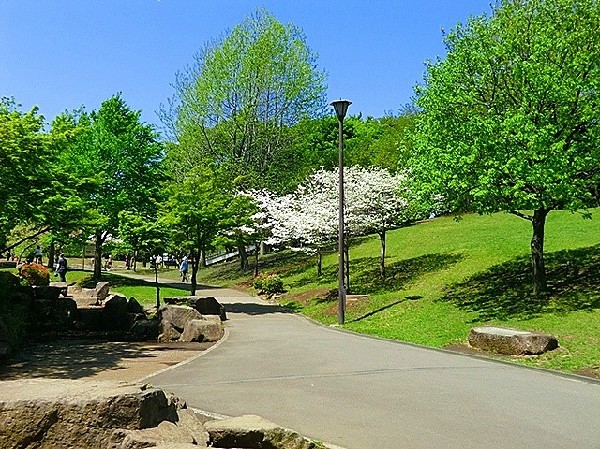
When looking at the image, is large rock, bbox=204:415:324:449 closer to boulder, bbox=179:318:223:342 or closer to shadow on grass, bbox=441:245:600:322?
boulder, bbox=179:318:223:342

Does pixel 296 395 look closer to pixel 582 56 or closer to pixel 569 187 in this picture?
pixel 569 187

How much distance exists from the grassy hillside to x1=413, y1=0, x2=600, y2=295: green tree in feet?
5.78

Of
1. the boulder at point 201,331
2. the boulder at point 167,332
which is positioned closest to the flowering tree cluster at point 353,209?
the boulder at point 201,331

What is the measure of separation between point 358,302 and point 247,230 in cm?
964

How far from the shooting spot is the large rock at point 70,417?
543cm

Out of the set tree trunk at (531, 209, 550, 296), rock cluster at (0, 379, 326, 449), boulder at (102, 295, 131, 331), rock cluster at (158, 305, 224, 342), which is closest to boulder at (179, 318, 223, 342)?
rock cluster at (158, 305, 224, 342)

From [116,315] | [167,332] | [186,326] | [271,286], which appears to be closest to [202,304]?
[167,332]

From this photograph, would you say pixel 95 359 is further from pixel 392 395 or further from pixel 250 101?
pixel 250 101

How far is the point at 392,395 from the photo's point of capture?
9.30 m

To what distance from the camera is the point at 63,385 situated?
6156 mm

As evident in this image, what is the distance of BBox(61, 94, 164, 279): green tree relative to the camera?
3528 cm

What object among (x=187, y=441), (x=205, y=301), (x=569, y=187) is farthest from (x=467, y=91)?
(x=187, y=441)

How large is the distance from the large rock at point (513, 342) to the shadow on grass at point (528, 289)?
2.90m

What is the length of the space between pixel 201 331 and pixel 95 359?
382 centimetres
